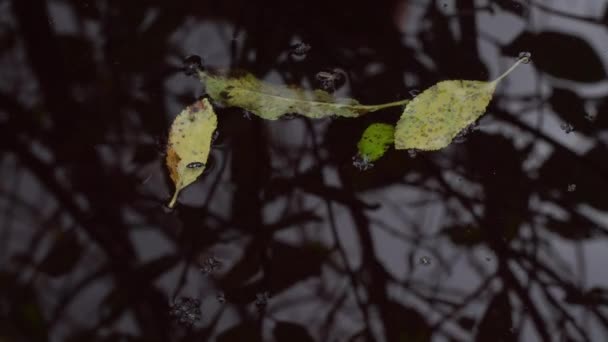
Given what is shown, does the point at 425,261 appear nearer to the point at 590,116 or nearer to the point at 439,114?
the point at 439,114

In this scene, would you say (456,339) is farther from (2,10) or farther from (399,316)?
(2,10)

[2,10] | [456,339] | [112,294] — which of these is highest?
[2,10]

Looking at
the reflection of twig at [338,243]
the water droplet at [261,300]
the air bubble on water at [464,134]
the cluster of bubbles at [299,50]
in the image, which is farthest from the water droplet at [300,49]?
the water droplet at [261,300]

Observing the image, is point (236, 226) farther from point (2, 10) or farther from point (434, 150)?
point (2, 10)

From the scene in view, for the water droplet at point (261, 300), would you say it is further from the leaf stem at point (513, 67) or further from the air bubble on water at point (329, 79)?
the leaf stem at point (513, 67)

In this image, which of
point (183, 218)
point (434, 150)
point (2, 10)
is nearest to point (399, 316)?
point (434, 150)

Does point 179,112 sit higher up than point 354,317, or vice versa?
point 179,112
